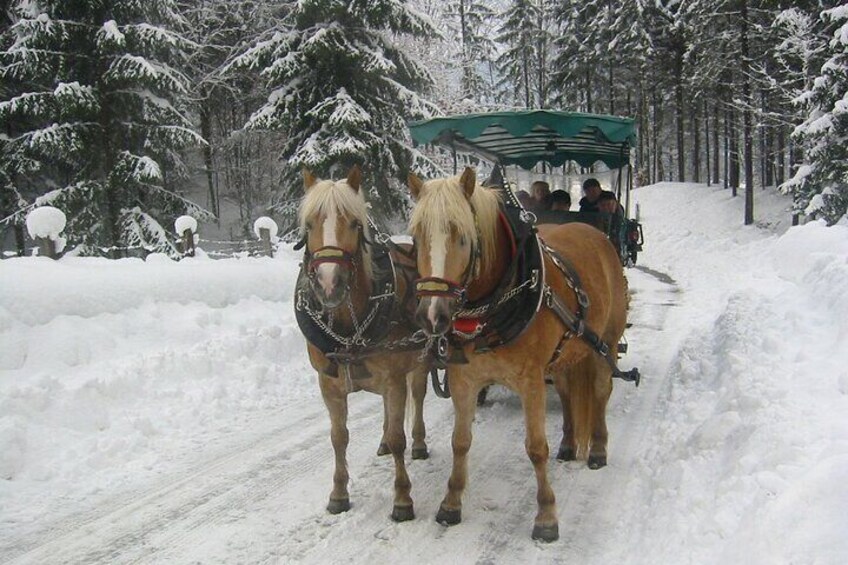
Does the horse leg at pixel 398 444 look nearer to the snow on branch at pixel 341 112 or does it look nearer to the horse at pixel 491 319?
the horse at pixel 491 319

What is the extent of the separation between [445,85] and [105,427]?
17872mm

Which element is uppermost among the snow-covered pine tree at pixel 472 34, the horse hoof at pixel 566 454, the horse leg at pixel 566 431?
the snow-covered pine tree at pixel 472 34

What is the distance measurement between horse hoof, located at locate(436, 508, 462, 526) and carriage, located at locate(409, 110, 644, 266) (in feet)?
6.80

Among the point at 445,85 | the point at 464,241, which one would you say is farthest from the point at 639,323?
the point at 445,85

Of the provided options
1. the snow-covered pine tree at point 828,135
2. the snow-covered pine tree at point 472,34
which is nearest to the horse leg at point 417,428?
the snow-covered pine tree at point 828,135

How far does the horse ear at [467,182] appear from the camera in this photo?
340 cm

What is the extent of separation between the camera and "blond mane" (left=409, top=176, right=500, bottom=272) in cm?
321

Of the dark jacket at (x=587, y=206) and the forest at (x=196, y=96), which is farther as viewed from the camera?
the forest at (x=196, y=96)

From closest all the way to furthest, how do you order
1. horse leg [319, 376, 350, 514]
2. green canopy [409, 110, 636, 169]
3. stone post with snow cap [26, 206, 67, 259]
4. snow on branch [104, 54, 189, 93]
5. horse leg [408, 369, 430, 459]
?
horse leg [319, 376, 350, 514], horse leg [408, 369, 430, 459], green canopy [409, 110, 636, 169], stone post with snow cap [26, 206, 67, 259], snow on branch [104, 54, 189, 93]

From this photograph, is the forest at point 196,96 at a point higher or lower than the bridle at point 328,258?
higher

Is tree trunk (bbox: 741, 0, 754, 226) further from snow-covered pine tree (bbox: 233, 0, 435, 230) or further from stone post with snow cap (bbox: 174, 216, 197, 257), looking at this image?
stone post with snow cap (bbox: 174, 216, 197, 257)

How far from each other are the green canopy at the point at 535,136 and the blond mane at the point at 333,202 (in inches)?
92.0

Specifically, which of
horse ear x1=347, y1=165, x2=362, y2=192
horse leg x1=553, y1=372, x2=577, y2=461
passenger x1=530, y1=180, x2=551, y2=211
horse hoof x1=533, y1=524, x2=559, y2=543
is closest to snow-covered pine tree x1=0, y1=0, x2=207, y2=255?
passenger x1=530, y1=180, x2=551, y2=211

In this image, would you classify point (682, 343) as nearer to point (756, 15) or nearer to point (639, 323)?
point (639, 323)
